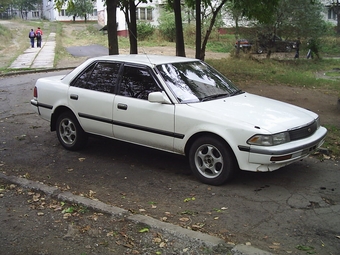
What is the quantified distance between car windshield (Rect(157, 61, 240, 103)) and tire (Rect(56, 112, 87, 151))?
5.83 ft

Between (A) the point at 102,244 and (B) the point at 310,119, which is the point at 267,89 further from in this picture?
(A) the point at 102,244

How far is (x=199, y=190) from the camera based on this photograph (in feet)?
19.6

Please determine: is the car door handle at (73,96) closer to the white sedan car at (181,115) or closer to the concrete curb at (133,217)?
the white sedan car at (181,115)

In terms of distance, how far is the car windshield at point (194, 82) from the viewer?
655 centimetres

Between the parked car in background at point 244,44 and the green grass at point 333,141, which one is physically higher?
the parked car in background at point 244,44

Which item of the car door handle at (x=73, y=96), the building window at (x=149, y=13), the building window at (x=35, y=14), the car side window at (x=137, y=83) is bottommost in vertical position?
the car door handle at (x=73, y=96)

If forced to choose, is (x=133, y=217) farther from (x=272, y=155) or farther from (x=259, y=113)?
(x=259, y=113)

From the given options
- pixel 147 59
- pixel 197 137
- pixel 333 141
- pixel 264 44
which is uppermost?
pixel 264 44

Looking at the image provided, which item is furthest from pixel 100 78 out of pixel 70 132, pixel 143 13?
pixel 143 13

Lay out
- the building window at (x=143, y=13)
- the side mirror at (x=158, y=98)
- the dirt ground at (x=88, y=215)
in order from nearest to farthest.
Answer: the dirt ground at (x=88, y=215)
the side mirror at (x=158, y=98)
the building window at (x=143, y=13)

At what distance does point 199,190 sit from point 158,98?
1.34 meters

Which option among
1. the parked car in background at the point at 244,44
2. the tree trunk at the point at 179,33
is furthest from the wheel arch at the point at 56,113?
the parked car in background at the point at 244,44

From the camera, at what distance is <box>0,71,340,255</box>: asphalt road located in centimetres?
472

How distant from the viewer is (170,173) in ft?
22.0
